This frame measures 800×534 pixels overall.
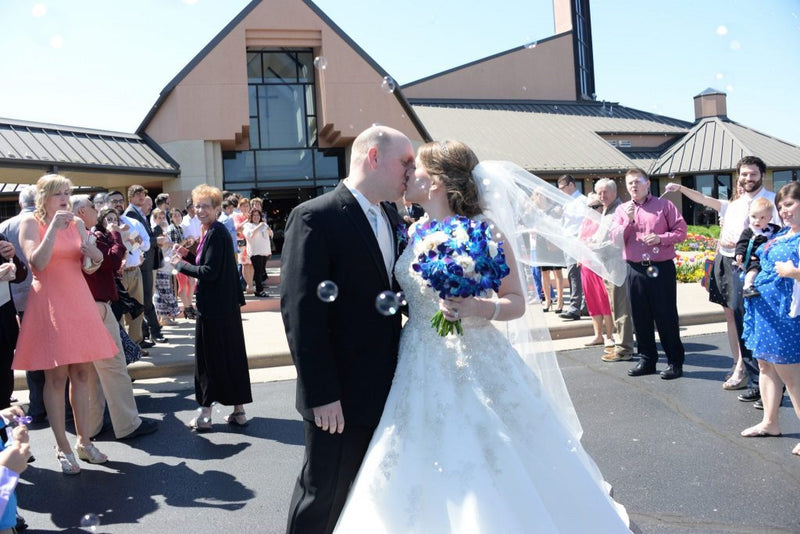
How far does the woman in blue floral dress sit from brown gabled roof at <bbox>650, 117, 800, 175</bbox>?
2303cm

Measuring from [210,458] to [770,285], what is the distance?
4431 mm

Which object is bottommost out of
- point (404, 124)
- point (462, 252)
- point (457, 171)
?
point (462, 252)

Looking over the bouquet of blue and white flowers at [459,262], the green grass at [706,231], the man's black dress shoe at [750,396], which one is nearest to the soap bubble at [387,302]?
the bouquet of blue and white flowers at [459,262]

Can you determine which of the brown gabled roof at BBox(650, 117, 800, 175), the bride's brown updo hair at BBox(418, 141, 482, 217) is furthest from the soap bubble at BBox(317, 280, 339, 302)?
the brown gabled roof at BBox(650, 117, 800, 175)

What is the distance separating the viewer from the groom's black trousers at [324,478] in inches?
110

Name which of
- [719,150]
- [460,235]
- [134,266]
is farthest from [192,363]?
[719,150]

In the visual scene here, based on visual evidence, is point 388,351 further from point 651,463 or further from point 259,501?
point 651,463

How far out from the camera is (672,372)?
6914mm

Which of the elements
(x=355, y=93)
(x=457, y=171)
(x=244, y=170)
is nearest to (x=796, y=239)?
(x=457, y=171)

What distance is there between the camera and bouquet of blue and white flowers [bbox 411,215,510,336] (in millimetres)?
2805

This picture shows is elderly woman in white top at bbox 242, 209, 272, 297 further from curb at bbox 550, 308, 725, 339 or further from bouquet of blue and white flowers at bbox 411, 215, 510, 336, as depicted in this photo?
bouquet of blue and white flowers at bbox 411, 215, 510, 336

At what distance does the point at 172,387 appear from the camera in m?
7.37

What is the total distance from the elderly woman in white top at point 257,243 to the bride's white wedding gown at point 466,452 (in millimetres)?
10924

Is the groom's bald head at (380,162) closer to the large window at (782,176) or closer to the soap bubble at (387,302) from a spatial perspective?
the soap bubble at (387,302)
